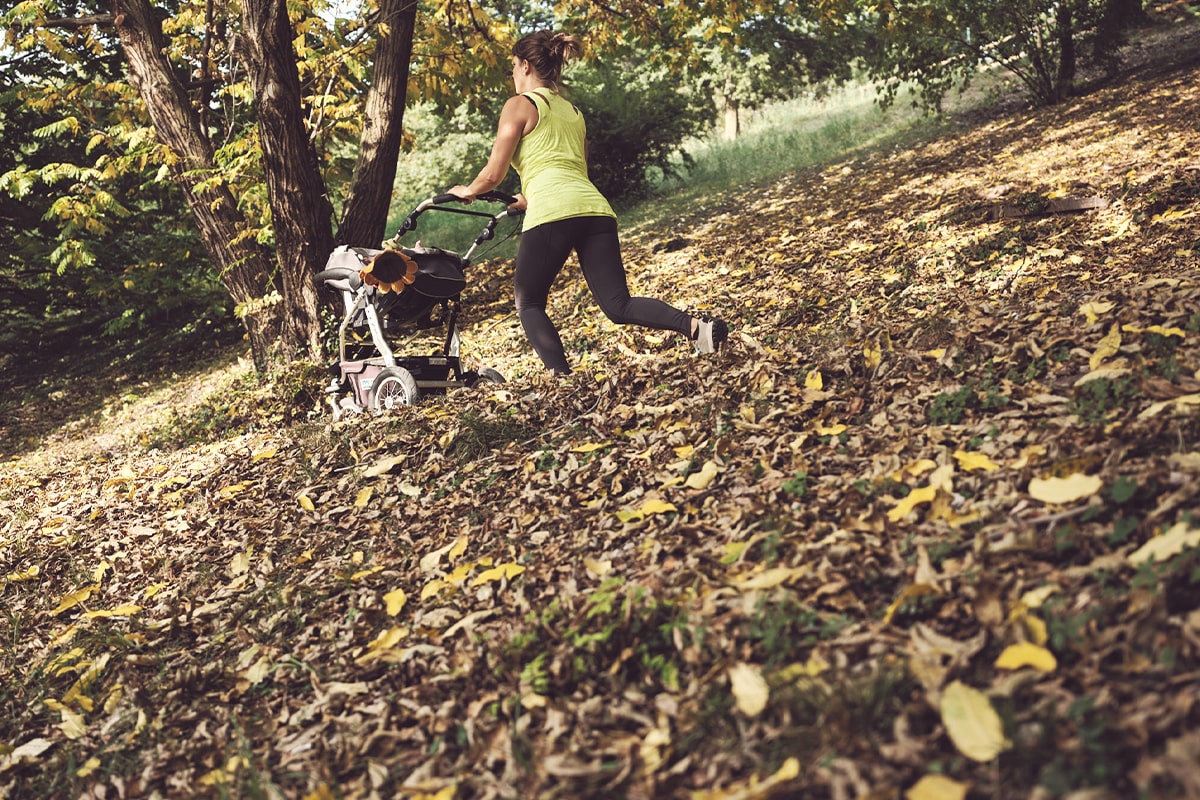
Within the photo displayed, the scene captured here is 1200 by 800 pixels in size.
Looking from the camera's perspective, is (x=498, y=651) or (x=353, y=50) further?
(x=353, y=50)

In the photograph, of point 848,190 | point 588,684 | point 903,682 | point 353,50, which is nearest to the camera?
point 903,682

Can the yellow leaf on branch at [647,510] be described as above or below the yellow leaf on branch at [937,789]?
above

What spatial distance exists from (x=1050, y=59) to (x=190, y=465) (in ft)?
41.1

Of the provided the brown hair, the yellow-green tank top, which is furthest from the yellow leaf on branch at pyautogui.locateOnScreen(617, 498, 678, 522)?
the brown hair

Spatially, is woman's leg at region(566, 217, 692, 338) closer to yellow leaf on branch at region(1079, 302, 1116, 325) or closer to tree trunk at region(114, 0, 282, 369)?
yellow leaf on branch at region(1079, 302, 1116, 325)

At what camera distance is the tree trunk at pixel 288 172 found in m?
6.55

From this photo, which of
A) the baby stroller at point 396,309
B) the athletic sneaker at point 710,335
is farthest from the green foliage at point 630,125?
the athletic sneaker at point 710,335

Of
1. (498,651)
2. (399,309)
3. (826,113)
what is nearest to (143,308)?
(399,309)

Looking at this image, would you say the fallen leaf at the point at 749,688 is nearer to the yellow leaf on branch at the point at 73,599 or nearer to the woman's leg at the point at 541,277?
the woman's leg at the point at 541,277

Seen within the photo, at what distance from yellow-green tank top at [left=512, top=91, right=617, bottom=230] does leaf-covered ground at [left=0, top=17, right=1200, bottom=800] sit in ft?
3.06

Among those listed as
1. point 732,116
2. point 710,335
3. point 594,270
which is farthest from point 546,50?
point 732,116

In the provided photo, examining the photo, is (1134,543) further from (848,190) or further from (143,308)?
(143,308)

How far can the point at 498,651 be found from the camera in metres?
2.43

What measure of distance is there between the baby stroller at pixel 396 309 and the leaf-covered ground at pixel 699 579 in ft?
1.15
